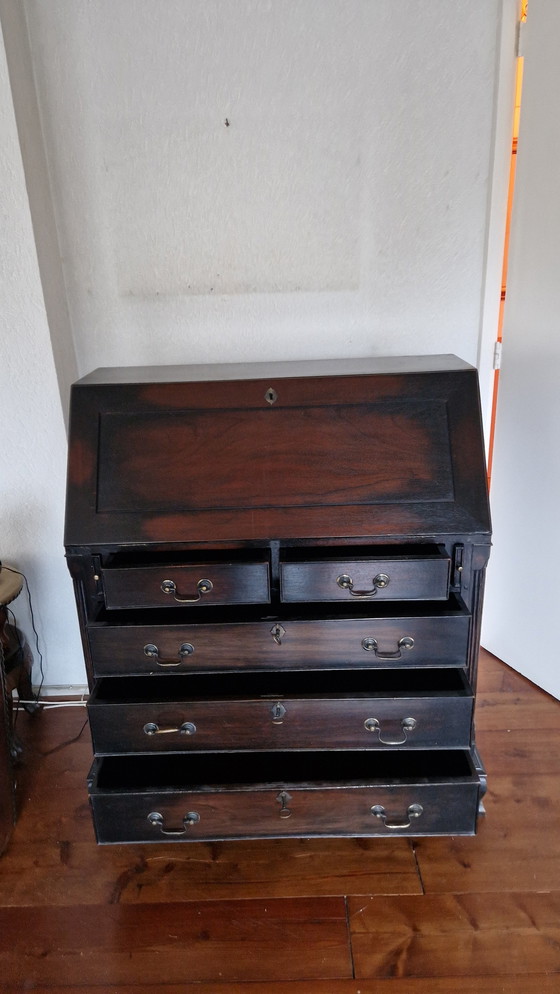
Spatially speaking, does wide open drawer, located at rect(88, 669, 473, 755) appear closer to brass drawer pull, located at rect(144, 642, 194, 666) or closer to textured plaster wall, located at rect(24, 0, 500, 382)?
brass drawer pull, located at rect(144, 642, 194, 666)

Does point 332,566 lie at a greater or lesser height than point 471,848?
greater

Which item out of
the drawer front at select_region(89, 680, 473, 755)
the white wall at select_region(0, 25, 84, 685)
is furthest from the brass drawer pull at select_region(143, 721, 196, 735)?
the white wall at select_region(0, 25, 84, 685)

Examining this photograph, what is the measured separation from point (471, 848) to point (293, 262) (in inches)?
59.3

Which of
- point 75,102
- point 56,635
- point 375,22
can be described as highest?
point 375,22

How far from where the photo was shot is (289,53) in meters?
1.63

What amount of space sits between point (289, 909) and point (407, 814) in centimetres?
31

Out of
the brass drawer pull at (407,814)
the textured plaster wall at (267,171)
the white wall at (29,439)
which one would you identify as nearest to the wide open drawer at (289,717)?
the brass drawer pull at (407,814)

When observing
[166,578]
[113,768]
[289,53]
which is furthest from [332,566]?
[289,53]

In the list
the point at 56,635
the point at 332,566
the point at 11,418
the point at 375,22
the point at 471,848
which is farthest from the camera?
the point at 56,635

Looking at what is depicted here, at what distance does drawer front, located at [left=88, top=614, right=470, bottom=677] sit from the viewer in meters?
1.36

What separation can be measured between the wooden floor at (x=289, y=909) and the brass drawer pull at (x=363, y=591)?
613mm

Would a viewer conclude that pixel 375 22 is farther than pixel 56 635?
No

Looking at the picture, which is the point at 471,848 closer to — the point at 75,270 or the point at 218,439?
the point at 218,439

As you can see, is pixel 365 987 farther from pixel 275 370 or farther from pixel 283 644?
pixel 275 370
